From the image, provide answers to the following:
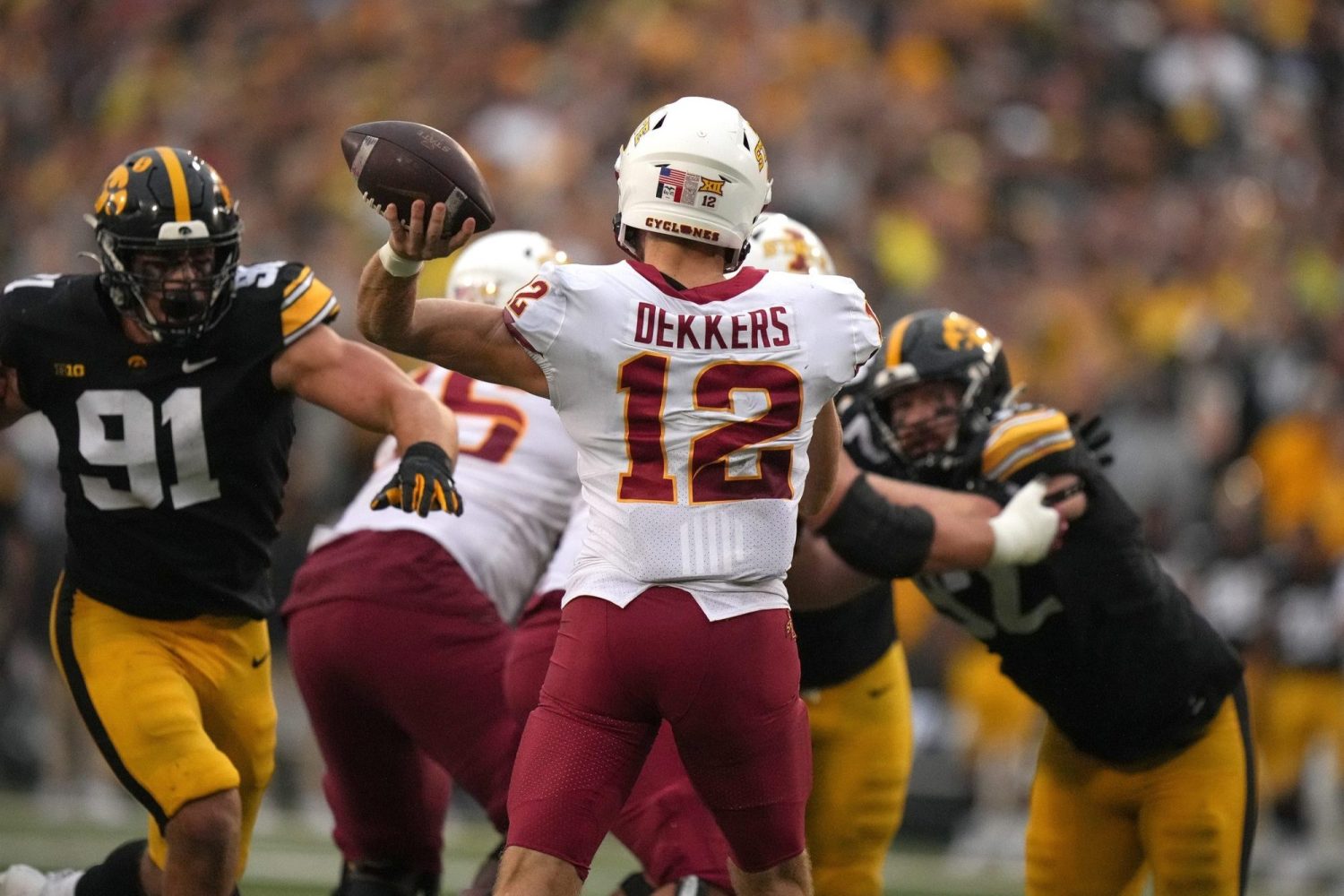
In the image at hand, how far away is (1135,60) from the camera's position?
43.0 feet

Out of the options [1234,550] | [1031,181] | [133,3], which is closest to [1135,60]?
[1031,181]

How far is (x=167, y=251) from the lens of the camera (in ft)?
14.9

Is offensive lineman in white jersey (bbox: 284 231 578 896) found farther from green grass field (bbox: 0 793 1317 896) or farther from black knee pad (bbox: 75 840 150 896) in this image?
green grass field (bbox: 0 793 1317 896)

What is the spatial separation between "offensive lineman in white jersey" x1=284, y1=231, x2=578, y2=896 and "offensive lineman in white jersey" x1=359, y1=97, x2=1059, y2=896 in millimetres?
1092

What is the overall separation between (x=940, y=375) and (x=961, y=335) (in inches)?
6.1

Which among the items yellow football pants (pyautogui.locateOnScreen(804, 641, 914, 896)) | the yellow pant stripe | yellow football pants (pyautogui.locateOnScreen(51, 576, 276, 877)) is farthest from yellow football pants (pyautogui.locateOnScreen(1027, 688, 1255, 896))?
the yellow pant stripe

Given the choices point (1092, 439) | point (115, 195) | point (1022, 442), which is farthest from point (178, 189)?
point (1092, 439)

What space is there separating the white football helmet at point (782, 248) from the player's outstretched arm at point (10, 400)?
6.13ft

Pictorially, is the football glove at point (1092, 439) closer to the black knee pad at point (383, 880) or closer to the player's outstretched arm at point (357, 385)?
the player's outstretched arm at point (357, 385)

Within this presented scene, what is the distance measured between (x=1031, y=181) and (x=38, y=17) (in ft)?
22.6

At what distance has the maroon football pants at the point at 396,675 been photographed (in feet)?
16.3

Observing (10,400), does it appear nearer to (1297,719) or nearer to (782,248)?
(782,248)

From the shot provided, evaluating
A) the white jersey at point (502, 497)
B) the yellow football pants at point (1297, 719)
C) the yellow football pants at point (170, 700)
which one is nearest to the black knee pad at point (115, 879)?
the yellow football pants at point (170, 700)

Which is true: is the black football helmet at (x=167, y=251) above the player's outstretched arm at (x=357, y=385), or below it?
above
